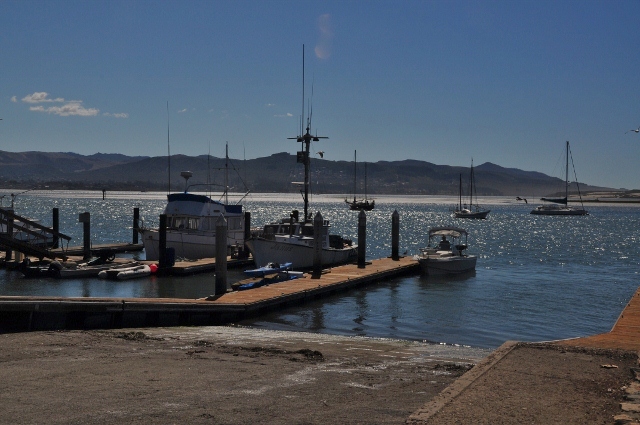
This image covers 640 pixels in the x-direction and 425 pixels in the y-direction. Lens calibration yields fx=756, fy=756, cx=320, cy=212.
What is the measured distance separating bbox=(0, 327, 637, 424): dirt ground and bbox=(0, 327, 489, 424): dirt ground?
0.02 m

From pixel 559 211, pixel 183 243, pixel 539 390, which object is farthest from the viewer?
pixel 559 211

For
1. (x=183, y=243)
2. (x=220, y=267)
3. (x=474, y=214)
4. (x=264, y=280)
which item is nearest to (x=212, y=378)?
(x=220, y=267)

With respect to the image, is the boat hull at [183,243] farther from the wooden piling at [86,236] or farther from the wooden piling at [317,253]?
the wooden piling at [317,253]

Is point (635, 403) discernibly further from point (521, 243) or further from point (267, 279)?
point (521, 243)

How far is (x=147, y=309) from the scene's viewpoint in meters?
19.6

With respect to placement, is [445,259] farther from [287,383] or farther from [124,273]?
[287,383]

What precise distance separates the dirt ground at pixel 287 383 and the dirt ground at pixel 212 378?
2 centimetres

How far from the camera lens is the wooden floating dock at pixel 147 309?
56.9ft

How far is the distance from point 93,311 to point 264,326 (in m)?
5.05

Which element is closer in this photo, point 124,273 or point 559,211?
point 124,273

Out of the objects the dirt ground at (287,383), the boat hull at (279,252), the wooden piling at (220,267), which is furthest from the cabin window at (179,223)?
the dirt ground at (287,383)

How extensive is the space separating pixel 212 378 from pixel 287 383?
1.27 metres

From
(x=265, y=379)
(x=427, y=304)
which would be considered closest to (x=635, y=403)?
(x=265, y=379)

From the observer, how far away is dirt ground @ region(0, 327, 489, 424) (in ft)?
33.7
